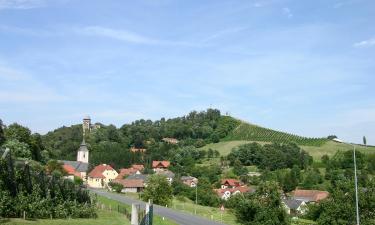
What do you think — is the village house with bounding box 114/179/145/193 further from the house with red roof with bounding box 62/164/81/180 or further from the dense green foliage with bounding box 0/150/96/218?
the dense green foliage with bounding box 0/150/96/218

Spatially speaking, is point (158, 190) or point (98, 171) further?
point (98, 171)

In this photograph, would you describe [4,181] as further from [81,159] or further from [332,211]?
[81,159]

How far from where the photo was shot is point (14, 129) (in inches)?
2574

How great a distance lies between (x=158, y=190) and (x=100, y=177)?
53.5m

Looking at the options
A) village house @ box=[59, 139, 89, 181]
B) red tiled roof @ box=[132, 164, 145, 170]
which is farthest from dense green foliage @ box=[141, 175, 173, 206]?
red tiled roof @ box=[132, 164, 145, 170]

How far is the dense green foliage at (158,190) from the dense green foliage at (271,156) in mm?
57376

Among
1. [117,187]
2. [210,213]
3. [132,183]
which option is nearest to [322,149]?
[132,183]

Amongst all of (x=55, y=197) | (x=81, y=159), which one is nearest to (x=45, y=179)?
(x=55, y=197)

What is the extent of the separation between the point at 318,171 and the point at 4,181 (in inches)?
3668

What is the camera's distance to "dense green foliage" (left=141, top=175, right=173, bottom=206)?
239ft

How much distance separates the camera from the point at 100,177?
405 feet

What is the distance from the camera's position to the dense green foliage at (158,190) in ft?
239

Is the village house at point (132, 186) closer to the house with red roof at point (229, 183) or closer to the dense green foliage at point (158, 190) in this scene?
the house with red roof at point (229, 183)

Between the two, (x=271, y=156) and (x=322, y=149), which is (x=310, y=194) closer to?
(x=271, y=156)
